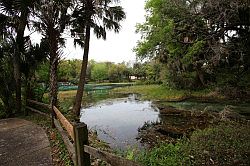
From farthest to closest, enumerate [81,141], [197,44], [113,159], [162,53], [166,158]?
[162,53] → [197,44] → [166,158] → [81,141] → [113,159]

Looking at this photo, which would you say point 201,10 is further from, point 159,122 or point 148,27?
point 148,27

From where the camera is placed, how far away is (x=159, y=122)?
14.5 meters

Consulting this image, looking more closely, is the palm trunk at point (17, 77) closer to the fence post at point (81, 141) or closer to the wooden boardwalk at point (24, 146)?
the wooden boardwalk at point (24, 146)

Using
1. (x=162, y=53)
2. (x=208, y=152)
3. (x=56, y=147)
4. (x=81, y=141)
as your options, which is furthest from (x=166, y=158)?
(x=162, y=53)

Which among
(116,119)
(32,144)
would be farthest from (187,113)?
(32,144)

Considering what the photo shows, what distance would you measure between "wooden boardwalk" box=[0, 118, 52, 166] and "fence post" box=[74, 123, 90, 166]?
1.74m

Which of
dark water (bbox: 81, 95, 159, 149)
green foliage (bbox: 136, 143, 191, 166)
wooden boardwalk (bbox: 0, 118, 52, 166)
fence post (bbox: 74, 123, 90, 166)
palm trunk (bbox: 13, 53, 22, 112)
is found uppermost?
palm trunk (bbox: 13, 53, 22, 112)

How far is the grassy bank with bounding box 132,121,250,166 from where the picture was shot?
21.7 ft

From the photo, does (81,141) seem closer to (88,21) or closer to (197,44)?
(88,21)

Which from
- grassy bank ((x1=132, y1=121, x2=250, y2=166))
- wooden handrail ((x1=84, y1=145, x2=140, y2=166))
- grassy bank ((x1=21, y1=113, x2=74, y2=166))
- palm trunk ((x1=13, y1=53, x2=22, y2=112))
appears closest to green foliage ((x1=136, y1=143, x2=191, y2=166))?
grassy bank ((x1=132, y1=121, x2=250, y2=166))

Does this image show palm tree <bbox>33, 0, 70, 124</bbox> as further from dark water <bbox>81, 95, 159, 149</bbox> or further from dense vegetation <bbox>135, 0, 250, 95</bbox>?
dense vegetation <bbox>135, 0, 250, 95</bbox>

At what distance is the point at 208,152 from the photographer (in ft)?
23.5

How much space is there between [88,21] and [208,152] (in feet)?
28.8

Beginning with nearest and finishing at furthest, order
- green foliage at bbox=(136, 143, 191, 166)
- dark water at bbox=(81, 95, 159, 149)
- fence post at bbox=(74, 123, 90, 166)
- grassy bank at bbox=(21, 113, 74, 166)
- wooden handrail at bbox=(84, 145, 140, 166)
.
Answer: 1. wooden handrail at bbox=(84, 145, 140, 166)
2. fence post at bbox=(74, 123, 90, 166)
3. grassy bank at bbox=(21, 113, 74, 166)
4. green foliage at bbox=(136, 143, 191, 166)
5. dark water at bbox=(81, 95, 159, 149)
